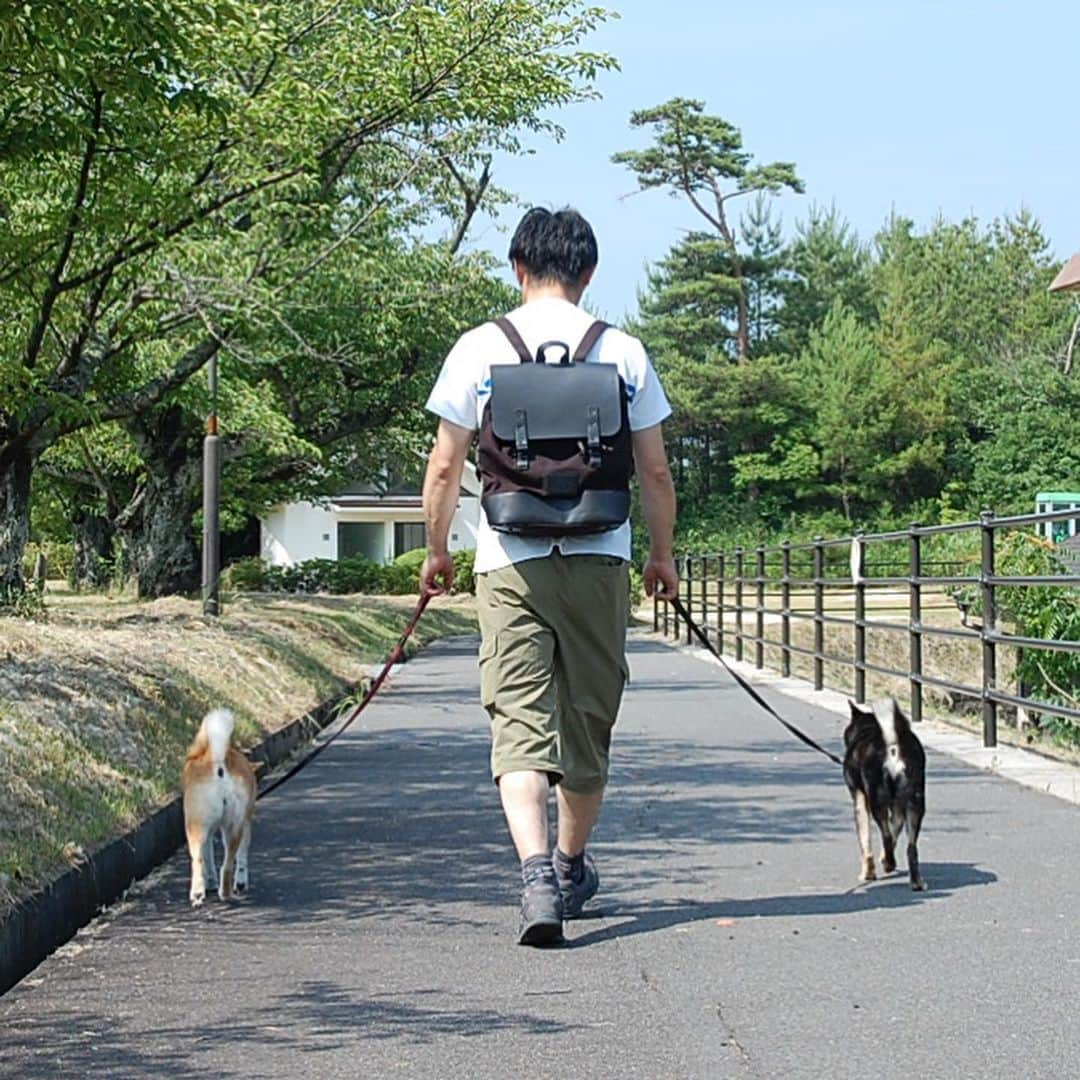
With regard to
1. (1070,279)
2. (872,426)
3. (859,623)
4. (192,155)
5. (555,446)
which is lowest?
(859,623)

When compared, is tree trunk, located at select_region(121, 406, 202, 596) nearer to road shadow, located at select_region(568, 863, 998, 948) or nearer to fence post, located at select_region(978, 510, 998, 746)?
fence post, located at select_region(978, 510, 998, 746)

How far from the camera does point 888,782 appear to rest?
6457 millimetres

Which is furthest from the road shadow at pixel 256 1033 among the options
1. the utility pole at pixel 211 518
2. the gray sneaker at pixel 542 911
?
the utility pole at pixel 211 518

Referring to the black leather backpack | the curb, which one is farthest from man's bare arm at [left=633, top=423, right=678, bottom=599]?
the curb

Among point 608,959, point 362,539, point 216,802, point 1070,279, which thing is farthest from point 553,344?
point 362,539

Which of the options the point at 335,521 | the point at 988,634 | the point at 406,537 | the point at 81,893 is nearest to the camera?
the point at 81,893

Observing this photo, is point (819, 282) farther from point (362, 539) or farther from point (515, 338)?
point (515, 338)

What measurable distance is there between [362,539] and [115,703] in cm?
5496

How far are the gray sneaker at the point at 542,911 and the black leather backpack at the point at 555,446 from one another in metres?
1.01

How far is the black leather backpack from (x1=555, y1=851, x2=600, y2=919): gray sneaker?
1154mm

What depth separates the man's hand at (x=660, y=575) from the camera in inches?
233

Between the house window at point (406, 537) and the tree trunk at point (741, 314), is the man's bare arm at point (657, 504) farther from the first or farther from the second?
the tree trunk at point (741, 314)

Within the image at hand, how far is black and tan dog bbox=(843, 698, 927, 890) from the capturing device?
6.42 meters

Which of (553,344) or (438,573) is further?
(438,573)
